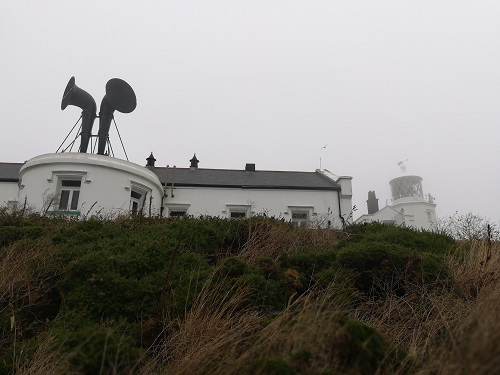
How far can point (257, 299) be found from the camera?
439 centimetres

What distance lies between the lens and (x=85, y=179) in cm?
1538

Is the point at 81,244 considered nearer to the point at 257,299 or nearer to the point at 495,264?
the point at 257,299

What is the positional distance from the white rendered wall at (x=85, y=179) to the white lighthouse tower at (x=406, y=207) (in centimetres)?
964

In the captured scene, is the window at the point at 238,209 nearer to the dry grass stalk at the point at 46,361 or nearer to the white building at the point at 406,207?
the white building at the point at 406,207

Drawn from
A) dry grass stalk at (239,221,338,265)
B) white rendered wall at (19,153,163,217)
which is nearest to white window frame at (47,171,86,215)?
white rendered wall at (19,153,163,217)

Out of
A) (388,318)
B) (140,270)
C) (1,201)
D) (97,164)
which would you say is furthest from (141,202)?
(388,318)

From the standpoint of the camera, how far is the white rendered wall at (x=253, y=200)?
1970 cm

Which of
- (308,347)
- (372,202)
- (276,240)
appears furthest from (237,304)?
(372,202)

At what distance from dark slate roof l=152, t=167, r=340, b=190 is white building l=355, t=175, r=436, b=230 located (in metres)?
3.46

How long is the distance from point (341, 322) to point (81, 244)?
16.7 ft

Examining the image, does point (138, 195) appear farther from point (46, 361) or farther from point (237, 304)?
point (46, 361)

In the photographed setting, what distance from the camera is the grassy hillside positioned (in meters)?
Answer: 2.46

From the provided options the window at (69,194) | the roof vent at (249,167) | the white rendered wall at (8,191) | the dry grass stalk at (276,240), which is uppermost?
the roof vent at (249,167)

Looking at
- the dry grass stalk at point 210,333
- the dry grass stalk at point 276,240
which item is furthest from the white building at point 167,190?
→ the dry grass stalk at point 210,333
